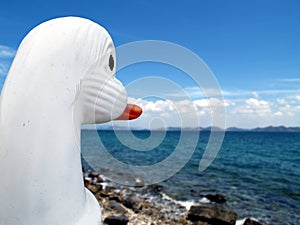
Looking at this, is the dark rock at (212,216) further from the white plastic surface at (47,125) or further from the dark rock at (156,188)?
the white plastic surface at (47,125)

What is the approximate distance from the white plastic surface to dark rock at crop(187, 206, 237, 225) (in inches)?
263

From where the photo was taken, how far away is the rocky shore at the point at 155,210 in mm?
7492

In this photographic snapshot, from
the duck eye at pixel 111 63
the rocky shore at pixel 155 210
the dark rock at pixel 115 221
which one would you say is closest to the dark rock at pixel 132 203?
the rocky shore at pixel 155 210

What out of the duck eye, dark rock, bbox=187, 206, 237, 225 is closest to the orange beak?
the duck eye

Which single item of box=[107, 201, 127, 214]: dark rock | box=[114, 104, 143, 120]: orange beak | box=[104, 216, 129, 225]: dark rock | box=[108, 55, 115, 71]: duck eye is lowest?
box=[107, 201, 127, 214]: dark rock

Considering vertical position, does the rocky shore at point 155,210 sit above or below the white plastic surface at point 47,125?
below

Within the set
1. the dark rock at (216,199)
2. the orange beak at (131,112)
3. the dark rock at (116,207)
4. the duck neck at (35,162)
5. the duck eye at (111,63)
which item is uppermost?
the duck eye at (111,63)

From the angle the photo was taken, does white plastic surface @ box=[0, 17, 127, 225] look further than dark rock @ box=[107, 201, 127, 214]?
No

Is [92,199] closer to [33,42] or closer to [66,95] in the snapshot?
[66,95]

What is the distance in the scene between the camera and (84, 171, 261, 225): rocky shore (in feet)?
24.6

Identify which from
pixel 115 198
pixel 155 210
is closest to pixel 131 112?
pixel 155 210

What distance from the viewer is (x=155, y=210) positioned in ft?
28.4

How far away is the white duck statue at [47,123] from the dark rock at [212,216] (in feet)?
22.0

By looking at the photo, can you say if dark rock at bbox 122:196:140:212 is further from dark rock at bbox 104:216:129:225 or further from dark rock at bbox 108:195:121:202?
dark rock at bbox 104:216:129:225
